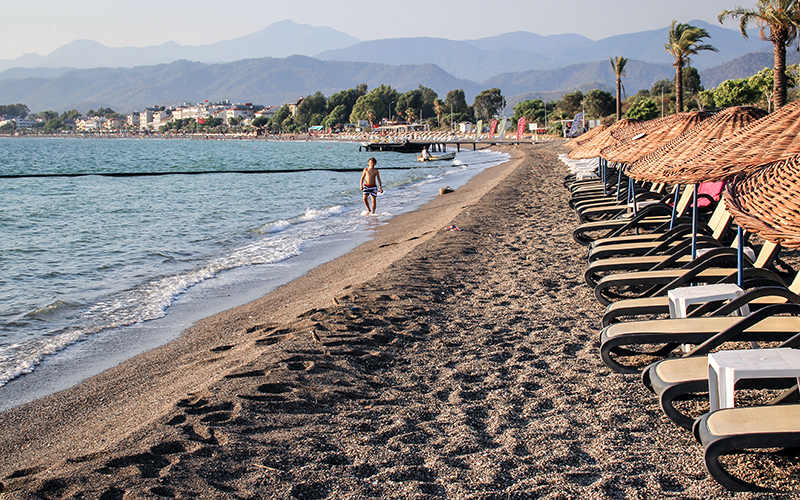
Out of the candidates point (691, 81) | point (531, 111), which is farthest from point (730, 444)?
point (531, 111)

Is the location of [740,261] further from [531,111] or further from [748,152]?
[531,111]

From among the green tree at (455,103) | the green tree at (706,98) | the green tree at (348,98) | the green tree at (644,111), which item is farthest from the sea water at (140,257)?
the green tree at (348,98)

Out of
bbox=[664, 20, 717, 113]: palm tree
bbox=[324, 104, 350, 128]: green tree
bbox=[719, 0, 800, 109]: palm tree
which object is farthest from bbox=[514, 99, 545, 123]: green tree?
bbox=[719, 0, 800, 109]: palm tree

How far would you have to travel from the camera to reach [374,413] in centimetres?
367

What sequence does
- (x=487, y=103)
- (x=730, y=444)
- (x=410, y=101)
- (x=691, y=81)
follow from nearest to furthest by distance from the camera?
(x=730, y=444), (x=691, y=81), (x=487, y=103), (x=410, y=101)

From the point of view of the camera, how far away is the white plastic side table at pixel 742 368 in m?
2.58

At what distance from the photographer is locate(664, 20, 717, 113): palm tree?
3288 centimetres

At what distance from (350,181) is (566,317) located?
84.4 ft

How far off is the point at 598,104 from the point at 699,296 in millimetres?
85862

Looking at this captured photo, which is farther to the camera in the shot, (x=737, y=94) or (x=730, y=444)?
(x=737, y=94)

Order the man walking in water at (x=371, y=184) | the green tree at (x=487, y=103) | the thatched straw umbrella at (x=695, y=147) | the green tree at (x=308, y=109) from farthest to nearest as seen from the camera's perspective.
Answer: the green tree at (x=308, y=109) → the green tree at (x=487, y=103) → the man walking in water at (x=371, y=184) → the thatched straw umbrella at (x=695, y=147)

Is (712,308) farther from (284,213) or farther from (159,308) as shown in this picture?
(284,213)

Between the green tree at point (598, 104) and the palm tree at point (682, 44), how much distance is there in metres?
50.4

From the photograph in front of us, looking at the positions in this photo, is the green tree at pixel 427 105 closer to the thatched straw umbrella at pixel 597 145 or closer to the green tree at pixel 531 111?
the green tree at pixel 531 111
